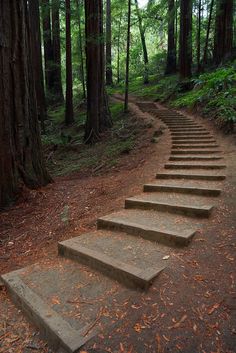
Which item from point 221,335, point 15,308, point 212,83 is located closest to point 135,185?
point 15,308

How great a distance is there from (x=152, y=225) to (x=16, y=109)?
3.76m

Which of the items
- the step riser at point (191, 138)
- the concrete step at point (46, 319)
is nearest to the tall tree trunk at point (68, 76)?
the step riser at point (191, 138)

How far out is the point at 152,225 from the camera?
3.88 m

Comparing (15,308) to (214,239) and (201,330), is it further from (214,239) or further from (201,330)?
(214,239)

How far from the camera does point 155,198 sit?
495 centimetres

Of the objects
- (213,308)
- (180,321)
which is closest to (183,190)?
(213,308)

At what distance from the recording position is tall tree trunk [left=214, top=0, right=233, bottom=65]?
46.2 feet

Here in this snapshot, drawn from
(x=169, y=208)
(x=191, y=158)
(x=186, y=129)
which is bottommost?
(x=169, y=208)

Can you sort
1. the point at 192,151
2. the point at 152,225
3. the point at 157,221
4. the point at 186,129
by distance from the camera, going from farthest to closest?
the point at 186,129
the point at 192,151
the point at 157,221
the point at 152,225

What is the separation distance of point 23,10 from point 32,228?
4426 millimetres

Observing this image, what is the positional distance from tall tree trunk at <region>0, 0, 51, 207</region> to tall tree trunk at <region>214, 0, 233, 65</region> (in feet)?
37.8

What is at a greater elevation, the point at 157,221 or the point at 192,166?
the point at 192,166

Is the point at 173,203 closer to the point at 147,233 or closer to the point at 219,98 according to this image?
the point at 147,233

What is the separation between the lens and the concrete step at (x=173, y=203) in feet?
13.4
